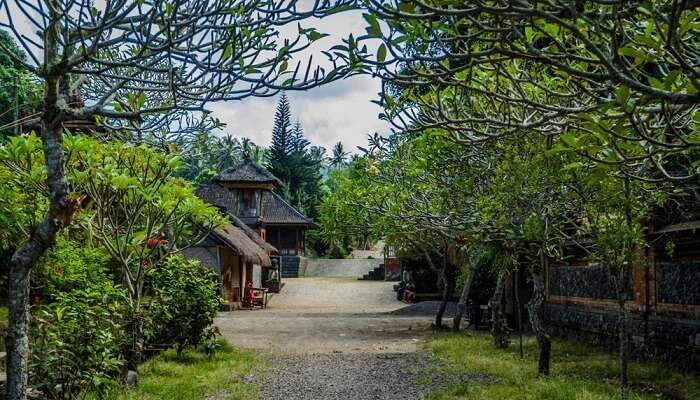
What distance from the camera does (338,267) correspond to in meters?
45.9

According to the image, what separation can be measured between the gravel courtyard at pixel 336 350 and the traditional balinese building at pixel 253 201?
18.4 feet

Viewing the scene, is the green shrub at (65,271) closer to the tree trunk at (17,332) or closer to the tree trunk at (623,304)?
the tree trunk at (17,332)

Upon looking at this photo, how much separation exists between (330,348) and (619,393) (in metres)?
7.26

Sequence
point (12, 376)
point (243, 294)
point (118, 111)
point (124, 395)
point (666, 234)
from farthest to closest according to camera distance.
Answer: point (243, 294) → point (666, 234) → point (124, 395) → point (12, 376) → point (118, 111)

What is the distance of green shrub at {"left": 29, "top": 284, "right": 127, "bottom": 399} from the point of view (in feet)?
20.7

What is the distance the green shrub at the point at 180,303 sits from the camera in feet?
37.0

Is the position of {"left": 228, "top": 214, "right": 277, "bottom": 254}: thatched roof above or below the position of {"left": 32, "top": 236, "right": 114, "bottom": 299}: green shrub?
above

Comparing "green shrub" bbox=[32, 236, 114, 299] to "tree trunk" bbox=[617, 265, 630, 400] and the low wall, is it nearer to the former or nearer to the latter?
"tree trunk" bbox=[617, 265, 630, 400]

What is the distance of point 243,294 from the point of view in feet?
89.9

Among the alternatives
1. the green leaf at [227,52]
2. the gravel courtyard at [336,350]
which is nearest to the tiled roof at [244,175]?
Result: the gravel courtyard at [336,350]

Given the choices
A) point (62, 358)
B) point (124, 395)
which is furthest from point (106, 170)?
point (124, 395)

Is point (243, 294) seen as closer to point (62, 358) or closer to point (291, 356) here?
point (291, 356)

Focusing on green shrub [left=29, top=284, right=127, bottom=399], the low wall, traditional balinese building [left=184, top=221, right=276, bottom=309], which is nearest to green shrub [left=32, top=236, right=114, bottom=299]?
green shrub [left=29, top=284, right=127, bottom=399]

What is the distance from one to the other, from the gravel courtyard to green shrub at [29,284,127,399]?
268 centimetres
